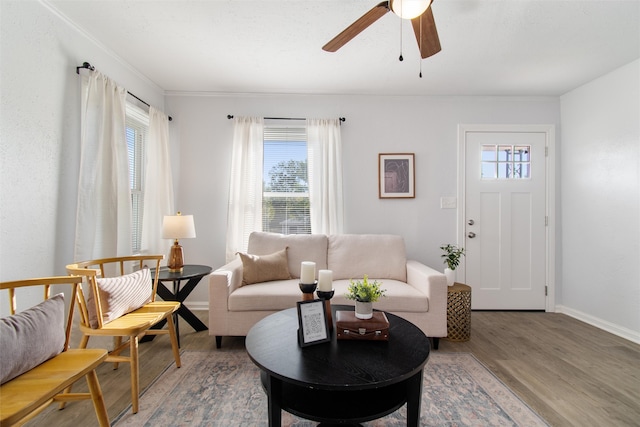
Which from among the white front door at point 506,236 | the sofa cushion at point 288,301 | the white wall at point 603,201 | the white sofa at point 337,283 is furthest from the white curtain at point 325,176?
the white wall at point 603,201

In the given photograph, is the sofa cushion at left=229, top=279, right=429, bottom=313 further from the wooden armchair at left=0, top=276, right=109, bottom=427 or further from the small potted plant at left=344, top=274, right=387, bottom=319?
the wooden armchair at left=0, top=276, right=109, bottom=427

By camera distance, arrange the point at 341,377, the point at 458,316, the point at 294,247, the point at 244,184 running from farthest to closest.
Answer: the point at 244,184
the point at 294,247
the point at 458,316
the point at 341,377

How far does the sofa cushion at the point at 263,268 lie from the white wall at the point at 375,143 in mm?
819

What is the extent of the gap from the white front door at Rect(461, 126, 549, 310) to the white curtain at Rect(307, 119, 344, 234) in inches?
55.6

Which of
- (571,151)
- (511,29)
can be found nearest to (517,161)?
(571,151)

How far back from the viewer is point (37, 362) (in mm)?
1238

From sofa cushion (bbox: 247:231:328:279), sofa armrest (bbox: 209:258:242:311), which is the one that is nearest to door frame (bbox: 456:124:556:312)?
sofa cushion (bbox: 247:231:328:279)

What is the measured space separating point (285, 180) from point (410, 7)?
2183 mm

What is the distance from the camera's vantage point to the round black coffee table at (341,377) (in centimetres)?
116

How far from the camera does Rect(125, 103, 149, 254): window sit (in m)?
2.87

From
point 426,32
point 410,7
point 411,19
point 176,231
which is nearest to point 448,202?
point 426,32

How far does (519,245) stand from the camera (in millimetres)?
3334

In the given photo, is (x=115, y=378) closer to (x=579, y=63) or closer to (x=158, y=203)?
(x=158, y=203)

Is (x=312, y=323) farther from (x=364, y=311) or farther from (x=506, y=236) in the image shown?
(x=506, y=236)
